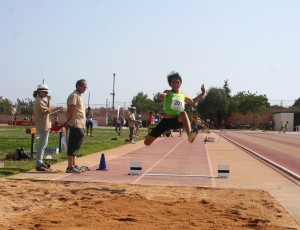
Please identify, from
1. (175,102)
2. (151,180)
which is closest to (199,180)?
(151,180)

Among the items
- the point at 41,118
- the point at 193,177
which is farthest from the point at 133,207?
the point at 41,118

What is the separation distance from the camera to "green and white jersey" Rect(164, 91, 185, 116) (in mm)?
8586

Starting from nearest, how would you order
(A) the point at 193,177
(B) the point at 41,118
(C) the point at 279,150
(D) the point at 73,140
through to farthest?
(A) the point at 193,177 → (D) the point at 73,140 → (B) the point at 41,118 → (C) the point at 279,150

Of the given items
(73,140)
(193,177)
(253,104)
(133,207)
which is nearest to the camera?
(133,207)

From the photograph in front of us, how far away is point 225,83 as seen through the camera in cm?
9400

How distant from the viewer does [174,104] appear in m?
8.59

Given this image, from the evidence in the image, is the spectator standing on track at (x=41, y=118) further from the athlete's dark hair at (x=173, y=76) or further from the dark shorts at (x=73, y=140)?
the athlete's dark hair at (x=173, y=76)

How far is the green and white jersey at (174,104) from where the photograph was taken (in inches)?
338

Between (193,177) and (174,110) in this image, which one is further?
(193,177)

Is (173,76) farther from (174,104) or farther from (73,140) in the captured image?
(73,140)

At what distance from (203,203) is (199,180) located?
8.05ft

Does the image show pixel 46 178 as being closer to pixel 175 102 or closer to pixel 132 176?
pixel 132 176

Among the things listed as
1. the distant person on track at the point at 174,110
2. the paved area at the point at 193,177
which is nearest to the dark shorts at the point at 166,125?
the distant person on track at the point at 174,110

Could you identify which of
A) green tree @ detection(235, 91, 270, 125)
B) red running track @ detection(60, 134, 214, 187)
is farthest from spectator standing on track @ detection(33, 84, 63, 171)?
green tree @ detection(235, 91, 270, 125)
